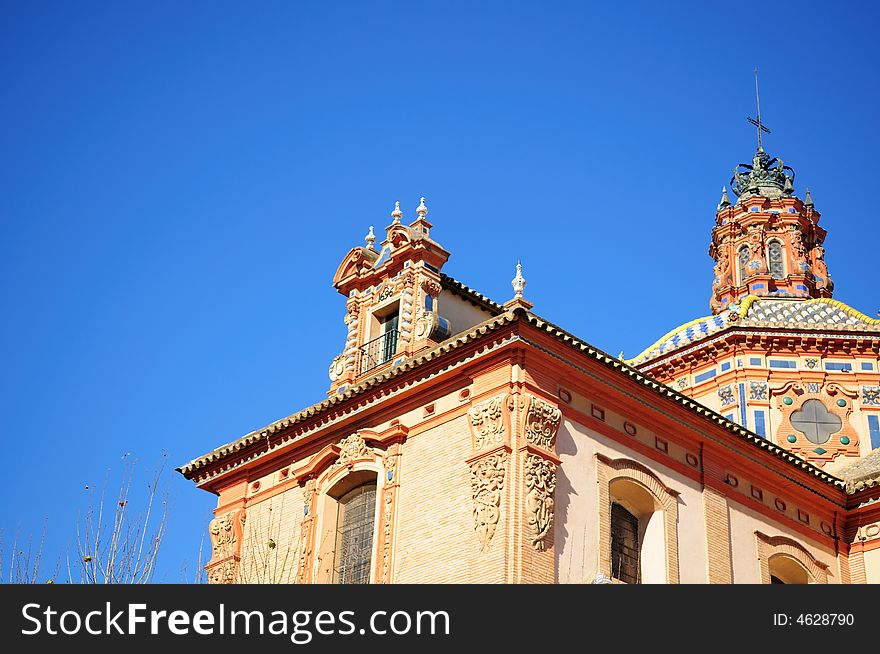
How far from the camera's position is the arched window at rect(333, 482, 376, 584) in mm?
25500

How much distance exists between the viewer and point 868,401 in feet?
119

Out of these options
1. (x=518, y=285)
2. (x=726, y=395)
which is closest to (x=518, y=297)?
(x=518, y=285)

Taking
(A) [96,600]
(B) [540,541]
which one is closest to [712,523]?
(B) [540,541]

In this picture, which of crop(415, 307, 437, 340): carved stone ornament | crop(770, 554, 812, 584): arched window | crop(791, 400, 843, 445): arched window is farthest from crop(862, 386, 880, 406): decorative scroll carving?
crop(415, 307, 437, 340): carved stone ornament

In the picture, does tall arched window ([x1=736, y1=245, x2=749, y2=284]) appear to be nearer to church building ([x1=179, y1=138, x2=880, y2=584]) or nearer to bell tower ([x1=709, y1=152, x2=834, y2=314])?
bell tower ([x1=709, y1=152, x2=834, y2=314])

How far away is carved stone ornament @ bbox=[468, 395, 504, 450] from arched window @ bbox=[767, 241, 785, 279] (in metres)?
20.3

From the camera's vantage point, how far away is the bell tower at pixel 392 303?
1123 inches

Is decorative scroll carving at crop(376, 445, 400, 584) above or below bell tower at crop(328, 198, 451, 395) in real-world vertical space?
below

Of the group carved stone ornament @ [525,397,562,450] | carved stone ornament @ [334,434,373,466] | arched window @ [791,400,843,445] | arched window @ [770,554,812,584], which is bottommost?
arched window @ [770,554,812,584]

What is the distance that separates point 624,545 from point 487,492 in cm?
360

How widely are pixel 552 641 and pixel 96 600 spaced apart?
6306mm

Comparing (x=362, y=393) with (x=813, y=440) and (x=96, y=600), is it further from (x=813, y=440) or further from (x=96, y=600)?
(x=813, y=440)

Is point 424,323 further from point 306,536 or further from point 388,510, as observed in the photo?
point 306,536

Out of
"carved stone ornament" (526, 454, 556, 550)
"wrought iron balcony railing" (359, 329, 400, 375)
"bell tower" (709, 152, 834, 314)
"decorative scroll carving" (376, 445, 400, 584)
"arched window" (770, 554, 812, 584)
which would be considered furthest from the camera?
"bell tower" (709, 152, 834, 314)
